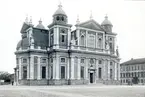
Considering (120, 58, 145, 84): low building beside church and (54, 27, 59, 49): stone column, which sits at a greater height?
(54, 27, 59, 49): stone column

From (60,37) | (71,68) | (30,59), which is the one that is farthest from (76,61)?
(30,59)

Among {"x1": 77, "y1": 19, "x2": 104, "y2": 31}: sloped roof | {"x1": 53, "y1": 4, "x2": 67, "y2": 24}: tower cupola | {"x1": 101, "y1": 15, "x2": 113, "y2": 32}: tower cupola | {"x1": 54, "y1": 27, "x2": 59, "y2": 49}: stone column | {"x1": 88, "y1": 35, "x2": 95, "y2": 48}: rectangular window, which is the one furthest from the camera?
{"x1": 101, "y1": 15, "x2": 113, "y2": 32}: tower cupola

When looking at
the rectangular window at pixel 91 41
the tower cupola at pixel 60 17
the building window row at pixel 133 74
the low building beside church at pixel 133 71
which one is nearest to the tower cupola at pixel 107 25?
the rectangular window at pixel 91 41

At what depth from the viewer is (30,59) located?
47.8 m

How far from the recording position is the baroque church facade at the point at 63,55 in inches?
1887

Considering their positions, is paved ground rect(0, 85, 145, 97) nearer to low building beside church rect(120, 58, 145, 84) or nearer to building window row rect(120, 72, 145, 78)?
low building beside church rect(120, 58, 145, 84)

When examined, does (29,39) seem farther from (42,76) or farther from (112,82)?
(112,82)

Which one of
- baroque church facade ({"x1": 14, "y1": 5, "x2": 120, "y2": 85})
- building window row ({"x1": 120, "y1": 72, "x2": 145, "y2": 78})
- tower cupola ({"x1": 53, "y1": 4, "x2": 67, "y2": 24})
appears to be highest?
tower cupola ({"x1": 53, "y1": 4, "x2": 67, "y2": 24})

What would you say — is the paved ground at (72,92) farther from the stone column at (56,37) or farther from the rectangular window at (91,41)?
the rectangular window at (91,41)

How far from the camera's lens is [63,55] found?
4838 centimetres

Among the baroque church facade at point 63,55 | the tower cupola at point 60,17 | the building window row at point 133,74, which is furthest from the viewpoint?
the building window row at point 133,74

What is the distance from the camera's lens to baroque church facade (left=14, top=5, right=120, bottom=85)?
47938 millimetres

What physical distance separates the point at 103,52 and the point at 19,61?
19.3 meters

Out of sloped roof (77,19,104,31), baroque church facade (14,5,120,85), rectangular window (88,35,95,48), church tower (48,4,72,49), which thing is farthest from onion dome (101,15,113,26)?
church tower (48,4,72,49)
